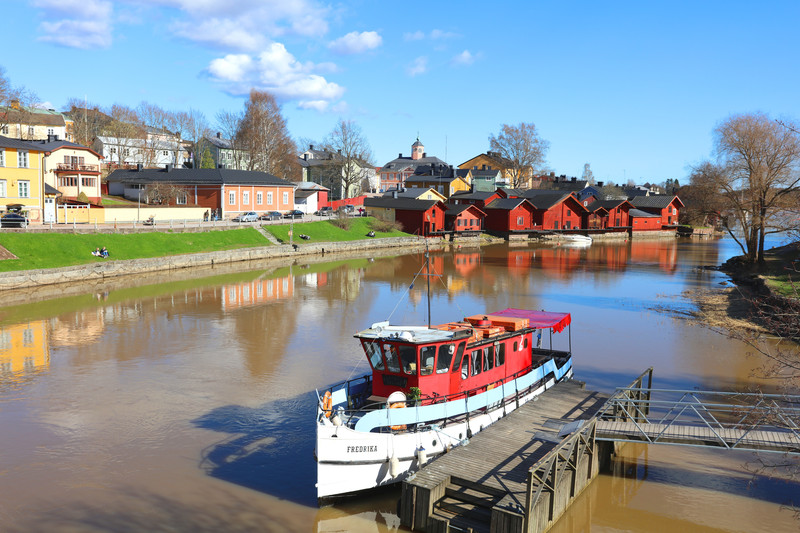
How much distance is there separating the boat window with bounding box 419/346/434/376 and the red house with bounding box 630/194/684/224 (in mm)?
91020

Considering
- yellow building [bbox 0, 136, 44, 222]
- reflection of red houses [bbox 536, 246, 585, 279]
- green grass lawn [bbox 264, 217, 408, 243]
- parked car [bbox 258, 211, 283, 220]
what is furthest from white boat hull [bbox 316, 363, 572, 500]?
parked car [bbox 258, 211, 283, 220]

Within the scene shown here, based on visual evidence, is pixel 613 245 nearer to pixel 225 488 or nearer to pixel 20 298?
A: pixel 20 298

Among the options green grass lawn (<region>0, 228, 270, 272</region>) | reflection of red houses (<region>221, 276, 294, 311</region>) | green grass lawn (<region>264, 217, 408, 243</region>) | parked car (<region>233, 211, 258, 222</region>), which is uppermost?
parked car (<region>233, 211, 258, 222</region>)

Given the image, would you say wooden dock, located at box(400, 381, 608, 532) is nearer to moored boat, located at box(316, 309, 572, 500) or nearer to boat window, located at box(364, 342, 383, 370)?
moored boat, located at box(316, 309, 572, 500)

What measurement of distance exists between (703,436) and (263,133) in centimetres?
8172

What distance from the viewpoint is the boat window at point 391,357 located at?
1566 centimetres

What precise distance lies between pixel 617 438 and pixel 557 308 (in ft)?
69.5

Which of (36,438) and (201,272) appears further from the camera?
(201,272)

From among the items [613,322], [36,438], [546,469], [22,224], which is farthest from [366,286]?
[546,469]

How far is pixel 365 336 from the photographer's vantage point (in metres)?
15.8

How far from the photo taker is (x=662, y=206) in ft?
319

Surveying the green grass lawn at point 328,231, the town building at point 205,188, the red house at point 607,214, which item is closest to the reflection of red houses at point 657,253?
the red house at point 607,214

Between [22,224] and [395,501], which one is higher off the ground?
[22,224]

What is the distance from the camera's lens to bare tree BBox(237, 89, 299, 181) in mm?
88500
